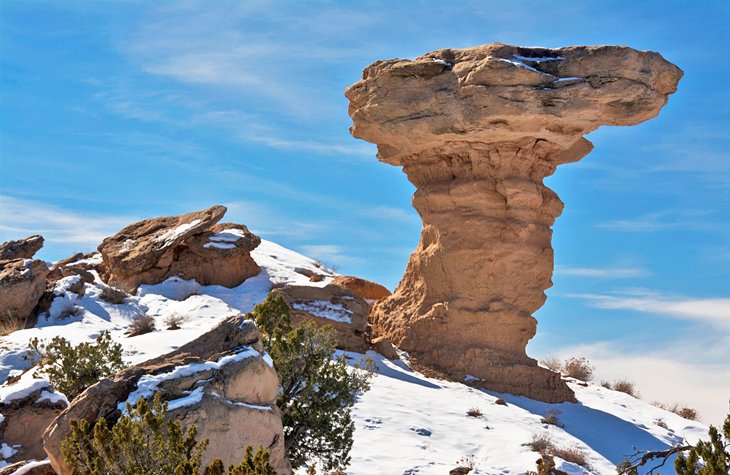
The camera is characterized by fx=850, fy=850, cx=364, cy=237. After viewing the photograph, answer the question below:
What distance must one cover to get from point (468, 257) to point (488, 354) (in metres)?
2.20

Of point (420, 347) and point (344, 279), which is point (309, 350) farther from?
point (344, 279)

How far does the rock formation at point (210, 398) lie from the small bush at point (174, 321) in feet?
30.3

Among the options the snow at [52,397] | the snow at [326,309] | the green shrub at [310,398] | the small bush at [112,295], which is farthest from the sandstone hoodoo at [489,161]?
the snow at [52,397]

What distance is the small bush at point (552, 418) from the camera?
16625 mm

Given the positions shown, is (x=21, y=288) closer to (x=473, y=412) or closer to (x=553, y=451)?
(x=473, y=412)

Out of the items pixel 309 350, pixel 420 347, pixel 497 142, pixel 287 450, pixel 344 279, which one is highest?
pixel 497 142

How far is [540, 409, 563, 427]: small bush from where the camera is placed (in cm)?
1662

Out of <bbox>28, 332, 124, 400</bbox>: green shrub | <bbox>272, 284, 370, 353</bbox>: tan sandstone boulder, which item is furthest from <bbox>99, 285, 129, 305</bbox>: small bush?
<bbox>28, 332, 124, 400</bbox>: green shrub

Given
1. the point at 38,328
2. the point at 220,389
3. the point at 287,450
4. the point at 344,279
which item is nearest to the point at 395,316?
the point at 344,279

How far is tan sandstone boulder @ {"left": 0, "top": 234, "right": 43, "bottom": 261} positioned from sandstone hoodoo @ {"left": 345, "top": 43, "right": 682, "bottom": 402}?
1049cm

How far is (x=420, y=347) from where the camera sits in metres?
19.3

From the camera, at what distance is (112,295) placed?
2020 cm

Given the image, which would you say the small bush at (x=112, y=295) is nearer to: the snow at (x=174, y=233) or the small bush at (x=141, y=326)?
the small bush at (x=141, y=326)

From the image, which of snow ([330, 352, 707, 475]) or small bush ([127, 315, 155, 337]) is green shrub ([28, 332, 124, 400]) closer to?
snow ([330, 352, 707, 475])
